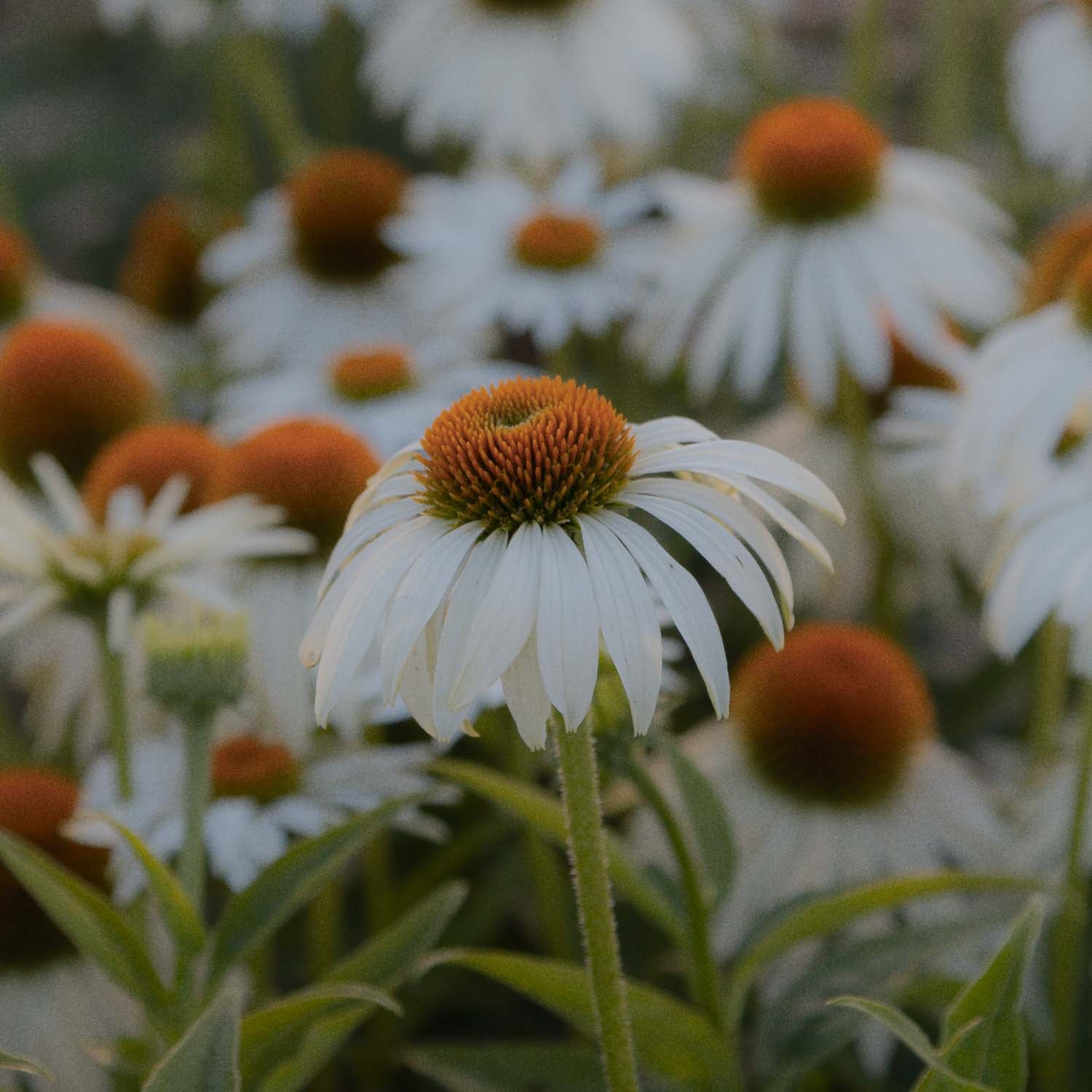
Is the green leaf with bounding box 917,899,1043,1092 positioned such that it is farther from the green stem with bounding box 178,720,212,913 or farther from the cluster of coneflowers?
the green stem with bounding box 178,720,212,913

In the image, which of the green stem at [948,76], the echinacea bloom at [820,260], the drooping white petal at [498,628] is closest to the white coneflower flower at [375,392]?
the echinacea bloom at [820,260]

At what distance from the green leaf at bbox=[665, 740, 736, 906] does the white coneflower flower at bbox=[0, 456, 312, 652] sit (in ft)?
0.80

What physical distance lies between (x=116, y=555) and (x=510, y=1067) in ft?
1.04

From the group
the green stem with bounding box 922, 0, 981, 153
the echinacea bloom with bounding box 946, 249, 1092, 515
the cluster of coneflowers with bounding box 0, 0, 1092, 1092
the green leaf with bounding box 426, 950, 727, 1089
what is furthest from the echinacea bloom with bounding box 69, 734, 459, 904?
the green stem with bounding box 922, 0, 981, 153

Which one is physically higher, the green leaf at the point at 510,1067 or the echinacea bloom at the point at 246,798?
the echinacea bloom at the point at 246,798

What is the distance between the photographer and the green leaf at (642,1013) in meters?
0.54

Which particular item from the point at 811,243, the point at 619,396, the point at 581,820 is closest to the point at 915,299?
the point at 811,243

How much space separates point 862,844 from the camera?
0.83m

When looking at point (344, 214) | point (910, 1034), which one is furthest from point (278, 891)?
point (344, 214)

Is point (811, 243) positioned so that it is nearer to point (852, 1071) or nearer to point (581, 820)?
point (852, 1071)

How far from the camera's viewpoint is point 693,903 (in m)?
0.59

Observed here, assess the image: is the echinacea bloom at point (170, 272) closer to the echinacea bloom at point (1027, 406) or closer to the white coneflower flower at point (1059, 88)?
the white coneflower flower at point (1059, 88)

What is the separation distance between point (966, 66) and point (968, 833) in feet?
3.82

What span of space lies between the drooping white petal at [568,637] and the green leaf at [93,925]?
9.4 inches
